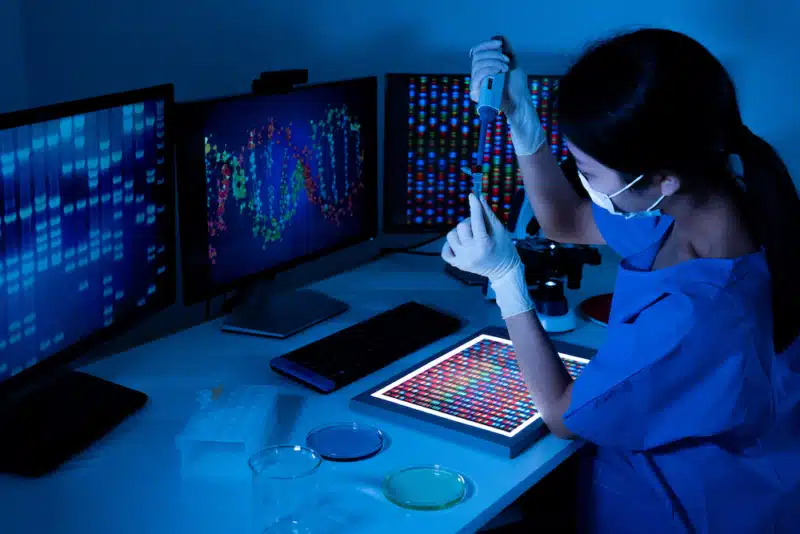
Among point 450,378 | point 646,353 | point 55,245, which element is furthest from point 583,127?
point 55,245

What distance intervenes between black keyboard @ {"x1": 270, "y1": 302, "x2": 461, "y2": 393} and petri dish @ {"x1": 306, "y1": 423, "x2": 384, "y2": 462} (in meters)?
0.13

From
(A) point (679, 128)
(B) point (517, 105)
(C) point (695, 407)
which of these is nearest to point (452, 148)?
(B) point (517, 105)

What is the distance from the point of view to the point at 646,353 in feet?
3.78

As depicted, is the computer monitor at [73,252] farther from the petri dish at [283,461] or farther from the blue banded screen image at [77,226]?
the petri dish at [283,461]

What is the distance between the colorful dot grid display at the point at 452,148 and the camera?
190 centimetres

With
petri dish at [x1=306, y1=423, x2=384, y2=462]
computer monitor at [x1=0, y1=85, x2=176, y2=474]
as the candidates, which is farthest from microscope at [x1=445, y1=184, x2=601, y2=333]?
computer monitor at [x1=0, y1=85, x2=176, y2=474]

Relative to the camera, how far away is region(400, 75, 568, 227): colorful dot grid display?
1897mm

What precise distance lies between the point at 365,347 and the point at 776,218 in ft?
2.26

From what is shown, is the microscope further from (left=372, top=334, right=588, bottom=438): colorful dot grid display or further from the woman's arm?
the woman's arm

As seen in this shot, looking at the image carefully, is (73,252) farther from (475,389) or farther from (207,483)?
(475,389)

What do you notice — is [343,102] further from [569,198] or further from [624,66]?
[624,66]

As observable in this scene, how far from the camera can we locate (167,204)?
143cm

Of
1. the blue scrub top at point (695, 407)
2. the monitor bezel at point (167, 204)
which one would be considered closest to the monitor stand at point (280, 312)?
the monitor bezel at point (167, 204)

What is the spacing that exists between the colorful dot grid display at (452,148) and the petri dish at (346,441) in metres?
0.77
